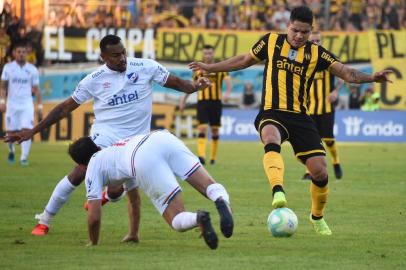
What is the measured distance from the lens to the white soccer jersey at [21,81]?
Answer: 23.6 meters

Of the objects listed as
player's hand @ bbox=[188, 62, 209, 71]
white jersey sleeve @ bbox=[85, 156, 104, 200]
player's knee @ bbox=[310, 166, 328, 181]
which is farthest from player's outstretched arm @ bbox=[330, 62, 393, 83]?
white jersey sleeve @ bbox=[85, 156, 104, 200]

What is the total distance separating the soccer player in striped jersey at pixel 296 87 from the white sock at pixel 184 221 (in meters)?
1.99

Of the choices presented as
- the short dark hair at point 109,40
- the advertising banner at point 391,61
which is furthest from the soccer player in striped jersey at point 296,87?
the advertising banner at point 391,61

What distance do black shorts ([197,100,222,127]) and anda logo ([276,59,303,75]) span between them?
13.1 meters

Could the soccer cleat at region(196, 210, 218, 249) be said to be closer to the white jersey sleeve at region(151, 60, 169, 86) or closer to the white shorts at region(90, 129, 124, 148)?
the white shorts at region(90, 129, 124, 148)

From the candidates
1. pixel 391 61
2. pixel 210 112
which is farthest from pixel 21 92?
pixel 391 61

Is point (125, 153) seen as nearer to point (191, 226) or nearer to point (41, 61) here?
point (191, 226)

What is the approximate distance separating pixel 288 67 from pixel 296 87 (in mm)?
238

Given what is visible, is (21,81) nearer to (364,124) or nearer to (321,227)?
(321,227)

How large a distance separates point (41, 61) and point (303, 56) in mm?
25432

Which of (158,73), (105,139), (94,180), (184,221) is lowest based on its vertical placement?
(184,221)

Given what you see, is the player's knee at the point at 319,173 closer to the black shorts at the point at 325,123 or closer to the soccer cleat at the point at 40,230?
the soccer cleat at the point at 40,230

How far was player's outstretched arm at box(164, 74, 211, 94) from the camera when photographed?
38.0 ft

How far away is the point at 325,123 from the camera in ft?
64.3
